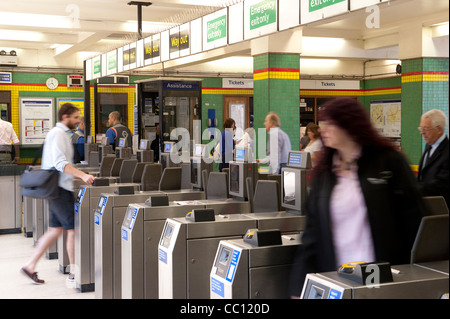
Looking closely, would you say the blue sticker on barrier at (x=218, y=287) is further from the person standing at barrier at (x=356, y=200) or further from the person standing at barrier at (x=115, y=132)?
the person standing at barrier at (x=115, y=132)

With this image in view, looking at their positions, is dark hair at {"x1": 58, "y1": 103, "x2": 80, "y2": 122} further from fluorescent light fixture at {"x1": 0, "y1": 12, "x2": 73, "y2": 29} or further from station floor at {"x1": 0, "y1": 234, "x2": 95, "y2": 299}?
fluorescent light fixture at {"x1": 0, "y1": 12, "x2": 73, "y2": 29}

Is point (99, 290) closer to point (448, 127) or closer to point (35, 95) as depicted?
point (448, 127)

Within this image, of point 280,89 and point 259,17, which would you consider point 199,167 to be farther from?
point 280,89

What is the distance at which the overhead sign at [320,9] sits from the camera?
12.0 feet

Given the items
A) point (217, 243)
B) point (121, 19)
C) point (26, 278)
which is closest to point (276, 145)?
point (26, 278)

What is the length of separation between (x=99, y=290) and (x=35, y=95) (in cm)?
973

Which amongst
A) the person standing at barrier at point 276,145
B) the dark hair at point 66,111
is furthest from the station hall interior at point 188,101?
the person standing at barrier at point 276,145

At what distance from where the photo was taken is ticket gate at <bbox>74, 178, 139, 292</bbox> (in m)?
4.87

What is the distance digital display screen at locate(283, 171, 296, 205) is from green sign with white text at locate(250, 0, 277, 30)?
1546mm

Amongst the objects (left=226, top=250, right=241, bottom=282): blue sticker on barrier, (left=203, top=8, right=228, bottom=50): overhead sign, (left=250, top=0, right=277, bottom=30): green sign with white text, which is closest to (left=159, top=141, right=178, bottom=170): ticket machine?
(left=203, top=8, right=228, bottom=50): overhead sign

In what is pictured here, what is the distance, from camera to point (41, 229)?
21.9ft

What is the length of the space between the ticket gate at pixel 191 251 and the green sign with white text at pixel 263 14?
2.01m

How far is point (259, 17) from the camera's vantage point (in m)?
4.74
